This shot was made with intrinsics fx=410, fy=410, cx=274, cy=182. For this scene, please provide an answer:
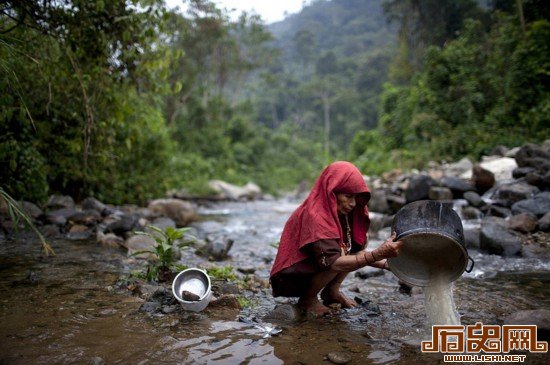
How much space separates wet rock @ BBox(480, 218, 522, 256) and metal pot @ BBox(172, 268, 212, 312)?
3931 mm

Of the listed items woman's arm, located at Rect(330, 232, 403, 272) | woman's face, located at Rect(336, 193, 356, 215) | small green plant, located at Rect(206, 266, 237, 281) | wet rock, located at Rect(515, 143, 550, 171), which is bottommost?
small green plant, located at Rect(206, 266, 237, 281)

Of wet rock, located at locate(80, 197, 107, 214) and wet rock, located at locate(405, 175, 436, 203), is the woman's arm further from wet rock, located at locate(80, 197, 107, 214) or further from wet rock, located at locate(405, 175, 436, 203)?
wet rock, located at locate(405, 175, 436, 203)

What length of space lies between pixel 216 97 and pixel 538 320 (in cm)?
2167

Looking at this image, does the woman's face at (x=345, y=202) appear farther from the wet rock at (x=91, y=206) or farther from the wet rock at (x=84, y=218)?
the wet rock at (x=91, y=206)

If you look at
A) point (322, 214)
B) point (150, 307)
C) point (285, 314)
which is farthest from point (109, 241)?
point (322, 214)

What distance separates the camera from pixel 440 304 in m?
2.87

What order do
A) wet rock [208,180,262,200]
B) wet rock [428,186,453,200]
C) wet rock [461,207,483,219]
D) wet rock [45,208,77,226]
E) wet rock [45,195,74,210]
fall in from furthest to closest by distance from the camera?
wet rock [208,180,262,200], wet rock [428,186,453,200], wet rock [461,207,483,219], wet rock [45,195,74,210], wet rock [45,208,77,226]

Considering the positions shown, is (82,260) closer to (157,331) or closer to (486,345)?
(157,331)

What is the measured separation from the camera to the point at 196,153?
2145 centimetres

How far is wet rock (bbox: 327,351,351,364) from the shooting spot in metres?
2.38

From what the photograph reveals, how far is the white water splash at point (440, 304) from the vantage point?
2852 mm

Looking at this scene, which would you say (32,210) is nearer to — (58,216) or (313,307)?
(58,216)

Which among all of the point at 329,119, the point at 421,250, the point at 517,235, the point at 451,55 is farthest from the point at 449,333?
the point at 329,119

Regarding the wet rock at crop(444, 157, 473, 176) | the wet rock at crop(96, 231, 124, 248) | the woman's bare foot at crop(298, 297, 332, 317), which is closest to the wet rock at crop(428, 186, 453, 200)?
the wet rock at crop(444, 157, 473, 176)
